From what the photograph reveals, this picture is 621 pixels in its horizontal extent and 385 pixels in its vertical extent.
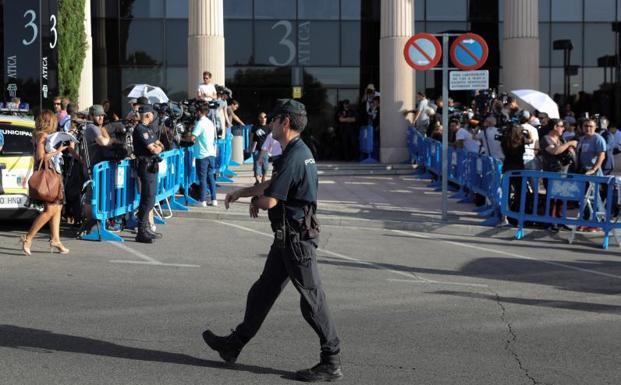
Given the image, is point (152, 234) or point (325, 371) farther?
point (152, 234)

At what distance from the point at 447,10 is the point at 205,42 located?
9.26 meters

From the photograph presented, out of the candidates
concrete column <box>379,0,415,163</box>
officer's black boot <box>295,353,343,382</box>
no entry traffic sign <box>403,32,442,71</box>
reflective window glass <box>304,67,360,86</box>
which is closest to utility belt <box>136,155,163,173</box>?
no entry traffic sign <box>403,32,442,71</box>

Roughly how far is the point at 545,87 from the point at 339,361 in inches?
1034

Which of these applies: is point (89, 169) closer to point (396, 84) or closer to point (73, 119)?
point (73, 119)

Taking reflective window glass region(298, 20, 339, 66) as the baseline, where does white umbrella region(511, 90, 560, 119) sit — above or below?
below

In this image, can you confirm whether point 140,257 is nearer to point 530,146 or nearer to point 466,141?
point 530,146

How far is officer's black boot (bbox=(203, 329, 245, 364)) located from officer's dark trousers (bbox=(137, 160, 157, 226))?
6.53 metres

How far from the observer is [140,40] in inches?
1235

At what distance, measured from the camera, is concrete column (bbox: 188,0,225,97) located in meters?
26.5

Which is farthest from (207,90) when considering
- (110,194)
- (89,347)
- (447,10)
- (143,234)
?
(89,347)

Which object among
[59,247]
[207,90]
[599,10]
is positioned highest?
[599,10]

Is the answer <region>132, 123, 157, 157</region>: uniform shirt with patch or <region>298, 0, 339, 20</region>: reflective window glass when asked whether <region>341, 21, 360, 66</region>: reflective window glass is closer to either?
<region>298, 0, 339, 20</region>: reflective window glass

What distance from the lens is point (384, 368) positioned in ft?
24.0

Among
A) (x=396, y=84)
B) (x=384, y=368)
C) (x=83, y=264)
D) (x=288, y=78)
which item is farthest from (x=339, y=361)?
(x=288, y=78)
